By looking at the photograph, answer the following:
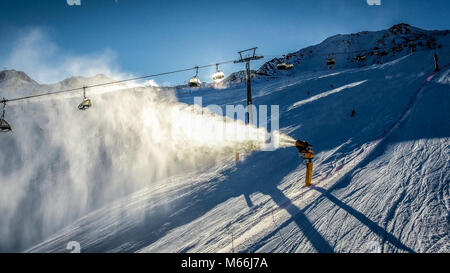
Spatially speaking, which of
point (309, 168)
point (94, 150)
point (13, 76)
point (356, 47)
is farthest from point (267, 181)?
point (356, 47)

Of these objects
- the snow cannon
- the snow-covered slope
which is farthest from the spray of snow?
the snow cannon

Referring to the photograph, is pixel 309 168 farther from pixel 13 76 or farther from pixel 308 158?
pixel 13 76

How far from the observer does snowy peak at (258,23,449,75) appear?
6731cm

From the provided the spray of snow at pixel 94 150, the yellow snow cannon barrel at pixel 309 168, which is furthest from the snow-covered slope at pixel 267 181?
the yellow snow cannon barrel at pixel 309 168

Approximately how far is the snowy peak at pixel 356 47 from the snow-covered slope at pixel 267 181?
45.6m

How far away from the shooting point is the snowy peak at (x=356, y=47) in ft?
221

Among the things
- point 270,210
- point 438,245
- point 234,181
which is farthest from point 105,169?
point 438,245

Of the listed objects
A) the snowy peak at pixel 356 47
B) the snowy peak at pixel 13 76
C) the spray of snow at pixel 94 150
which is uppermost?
the snowy peak at pixel 356 47

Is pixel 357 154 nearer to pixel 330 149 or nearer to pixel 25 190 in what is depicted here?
pixel 330 149

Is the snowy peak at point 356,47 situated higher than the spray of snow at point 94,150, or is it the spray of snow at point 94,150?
the snowy peak at point 356,47

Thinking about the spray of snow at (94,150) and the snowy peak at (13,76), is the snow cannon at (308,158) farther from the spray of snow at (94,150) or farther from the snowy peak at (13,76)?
the snowy peak at (13,76)

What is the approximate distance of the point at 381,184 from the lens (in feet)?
24.8

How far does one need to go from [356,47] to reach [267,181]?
313 feet

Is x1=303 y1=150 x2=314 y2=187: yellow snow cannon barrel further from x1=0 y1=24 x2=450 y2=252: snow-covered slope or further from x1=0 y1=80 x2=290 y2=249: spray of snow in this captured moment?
x1=0 y1=80 x2=290 y2=249: spray of snow
